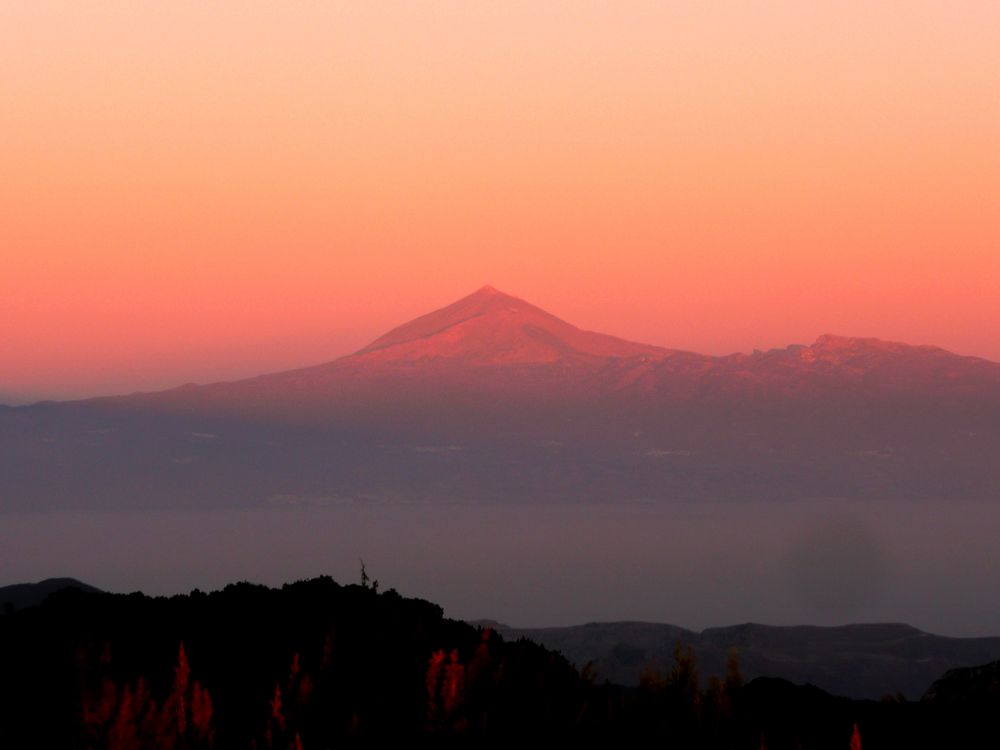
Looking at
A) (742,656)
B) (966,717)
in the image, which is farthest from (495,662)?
(742,656)

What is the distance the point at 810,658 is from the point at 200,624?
39.2 meters

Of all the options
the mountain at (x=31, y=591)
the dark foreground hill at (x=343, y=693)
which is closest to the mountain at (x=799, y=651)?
the mountain at (x=31, y=591)

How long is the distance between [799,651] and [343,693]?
43.0 meters

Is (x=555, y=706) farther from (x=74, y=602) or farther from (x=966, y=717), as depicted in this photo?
(x=74, y=602)

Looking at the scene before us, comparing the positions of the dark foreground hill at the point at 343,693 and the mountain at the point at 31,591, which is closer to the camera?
the dark foreground hill at the point at 343,693

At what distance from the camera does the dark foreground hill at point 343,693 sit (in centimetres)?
1084

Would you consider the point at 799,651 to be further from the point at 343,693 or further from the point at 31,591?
the point at 343,693

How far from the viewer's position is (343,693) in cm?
1202

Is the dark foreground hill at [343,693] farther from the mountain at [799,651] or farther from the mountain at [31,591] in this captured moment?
the mountain at [799,651]

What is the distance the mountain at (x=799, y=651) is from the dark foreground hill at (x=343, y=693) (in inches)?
1025

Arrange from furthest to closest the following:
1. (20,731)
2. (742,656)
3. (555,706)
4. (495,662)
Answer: (742,656) → (495,662) → (555,706) → (20,731)

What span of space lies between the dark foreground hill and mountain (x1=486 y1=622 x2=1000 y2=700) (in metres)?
26.0

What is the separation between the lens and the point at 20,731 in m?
11.0

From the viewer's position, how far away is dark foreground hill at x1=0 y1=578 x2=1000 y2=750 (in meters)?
10.8
